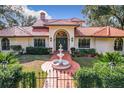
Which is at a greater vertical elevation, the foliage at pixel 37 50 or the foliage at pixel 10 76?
the foliage at pixel 37 50

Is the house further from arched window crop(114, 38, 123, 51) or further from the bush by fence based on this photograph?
the bush by fence

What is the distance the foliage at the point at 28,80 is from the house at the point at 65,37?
1125 cm

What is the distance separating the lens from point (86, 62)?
17875mm

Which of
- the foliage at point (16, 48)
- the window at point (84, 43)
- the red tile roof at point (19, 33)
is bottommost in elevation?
the foliage at point (16, 48)

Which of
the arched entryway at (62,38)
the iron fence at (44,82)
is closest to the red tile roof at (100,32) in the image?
the arched entryway at (62,38)

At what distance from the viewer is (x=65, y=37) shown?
22.6 m

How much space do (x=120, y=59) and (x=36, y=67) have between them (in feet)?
20.2

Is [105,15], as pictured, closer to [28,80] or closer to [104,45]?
[104,45]

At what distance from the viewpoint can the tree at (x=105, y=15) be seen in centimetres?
2620

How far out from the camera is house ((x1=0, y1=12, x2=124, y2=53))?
21.5 metres

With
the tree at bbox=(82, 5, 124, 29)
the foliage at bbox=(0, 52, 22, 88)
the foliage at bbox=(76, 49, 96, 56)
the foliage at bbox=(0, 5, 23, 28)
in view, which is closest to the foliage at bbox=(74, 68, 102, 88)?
the foliage at bbox=(0, 52, 22, 88)

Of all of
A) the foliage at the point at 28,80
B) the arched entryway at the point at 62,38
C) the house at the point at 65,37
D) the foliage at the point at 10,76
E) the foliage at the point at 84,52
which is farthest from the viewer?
the arched entryway at the point at 62,38

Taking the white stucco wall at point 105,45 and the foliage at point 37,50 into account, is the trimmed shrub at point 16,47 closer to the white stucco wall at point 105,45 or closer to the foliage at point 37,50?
the foliage at point 37,50

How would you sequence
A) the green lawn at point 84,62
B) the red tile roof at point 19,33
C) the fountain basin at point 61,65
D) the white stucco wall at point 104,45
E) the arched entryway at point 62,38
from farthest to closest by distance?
the arched entryway at point 62,38 → the red tile roof at point 19,33 → the white stucco wall at point 104,45 → the green lawn at point 84,62 → the fountain basin at point 61,65
